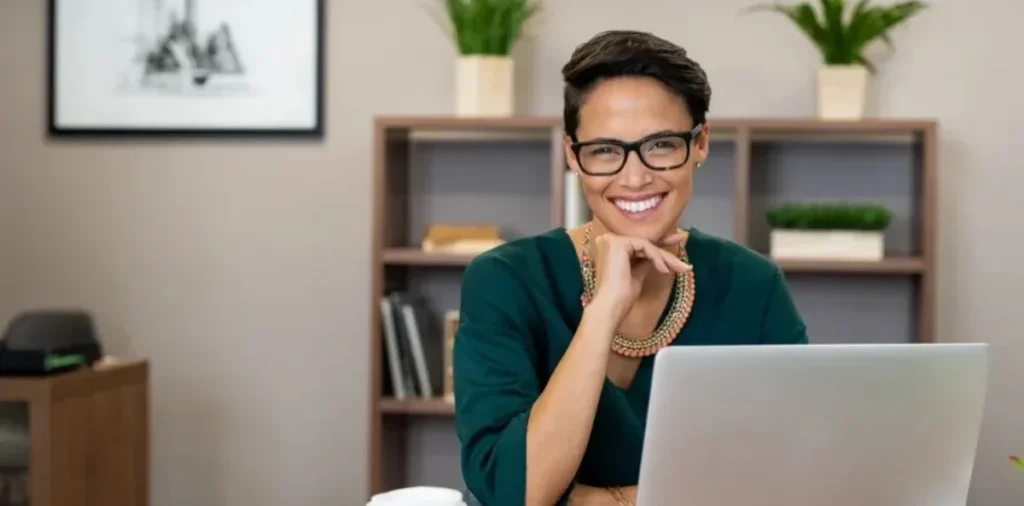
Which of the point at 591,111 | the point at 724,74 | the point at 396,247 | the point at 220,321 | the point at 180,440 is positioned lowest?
the point at 180,440

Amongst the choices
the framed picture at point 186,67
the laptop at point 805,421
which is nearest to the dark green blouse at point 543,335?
the laptop at point 805,421

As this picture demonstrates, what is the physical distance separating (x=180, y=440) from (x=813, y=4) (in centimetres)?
222

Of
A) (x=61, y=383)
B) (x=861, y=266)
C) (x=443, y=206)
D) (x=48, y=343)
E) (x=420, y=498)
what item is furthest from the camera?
(x=443, y=206)

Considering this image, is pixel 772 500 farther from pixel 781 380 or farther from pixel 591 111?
pixel 591 111

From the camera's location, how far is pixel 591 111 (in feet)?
4.66

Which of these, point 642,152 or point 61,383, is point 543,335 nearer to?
point 642,152

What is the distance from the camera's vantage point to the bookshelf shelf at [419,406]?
9.93 feet

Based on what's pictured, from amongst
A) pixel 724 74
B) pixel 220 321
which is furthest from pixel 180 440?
pixel 724 74

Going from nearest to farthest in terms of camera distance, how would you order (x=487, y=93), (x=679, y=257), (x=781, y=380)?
(x=781, y=380) → (x=679, y=257) → (x=487, y=93)

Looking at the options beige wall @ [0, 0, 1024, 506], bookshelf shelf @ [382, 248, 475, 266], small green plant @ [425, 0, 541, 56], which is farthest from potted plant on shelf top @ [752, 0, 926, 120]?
bookshelf shelf @ [382, 248, 475, 266]

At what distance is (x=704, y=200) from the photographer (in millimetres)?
3234

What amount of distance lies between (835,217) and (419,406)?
1171 millimetres

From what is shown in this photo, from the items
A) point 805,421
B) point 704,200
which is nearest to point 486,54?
point 704,200

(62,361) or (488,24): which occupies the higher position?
(488,24)
